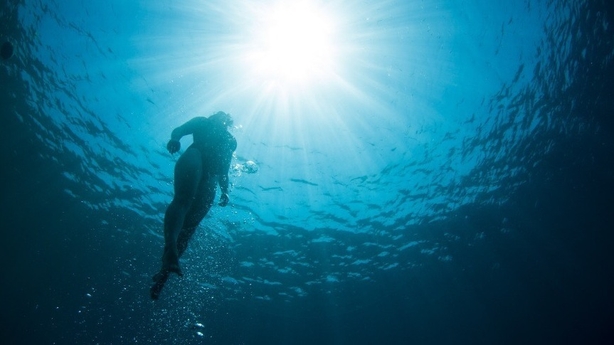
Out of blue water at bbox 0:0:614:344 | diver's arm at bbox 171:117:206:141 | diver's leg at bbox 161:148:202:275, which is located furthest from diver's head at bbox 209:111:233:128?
blue water at bbox 0:0:614:344

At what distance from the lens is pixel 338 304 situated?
23.7 metres

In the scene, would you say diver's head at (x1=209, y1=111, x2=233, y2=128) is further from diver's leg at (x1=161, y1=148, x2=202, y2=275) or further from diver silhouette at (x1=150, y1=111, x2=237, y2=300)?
diver's leg at (x1=161, y1=148, x2=202, y2=275)

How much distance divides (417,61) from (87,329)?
39732 mm

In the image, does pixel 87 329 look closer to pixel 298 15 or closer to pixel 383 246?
pixel 383 246

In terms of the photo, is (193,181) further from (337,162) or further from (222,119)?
(337,162)

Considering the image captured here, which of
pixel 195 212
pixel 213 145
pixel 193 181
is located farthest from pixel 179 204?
pixel 213 145

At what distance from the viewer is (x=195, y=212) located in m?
4.50

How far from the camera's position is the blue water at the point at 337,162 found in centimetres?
1013

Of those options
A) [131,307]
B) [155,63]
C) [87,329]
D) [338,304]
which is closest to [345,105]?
[155,63]

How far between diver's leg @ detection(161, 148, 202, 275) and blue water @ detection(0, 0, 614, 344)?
21.2 ft

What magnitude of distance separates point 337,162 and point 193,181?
Result: 32.4 ft

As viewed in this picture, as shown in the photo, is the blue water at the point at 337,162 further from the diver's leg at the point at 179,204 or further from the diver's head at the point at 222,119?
the diver's leg at the point at 179,204

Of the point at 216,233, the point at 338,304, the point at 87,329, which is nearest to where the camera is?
the point at 216,233

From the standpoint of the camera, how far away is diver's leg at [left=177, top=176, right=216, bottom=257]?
4.41m
